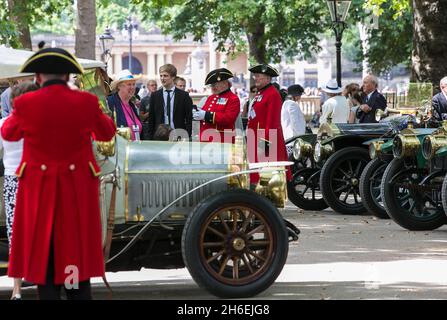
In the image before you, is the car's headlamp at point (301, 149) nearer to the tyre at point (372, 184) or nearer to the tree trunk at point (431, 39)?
the tyre at point (372, 184)

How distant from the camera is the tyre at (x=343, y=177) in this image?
1573 centimetres

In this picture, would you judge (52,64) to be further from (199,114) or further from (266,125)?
(266,125)

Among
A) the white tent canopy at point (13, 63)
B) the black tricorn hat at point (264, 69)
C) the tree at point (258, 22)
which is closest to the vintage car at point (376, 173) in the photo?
the black tricorn hat at point (264, 69)

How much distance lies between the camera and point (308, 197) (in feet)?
55.9

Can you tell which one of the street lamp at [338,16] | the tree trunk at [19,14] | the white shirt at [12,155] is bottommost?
the white shirt at [12,155]

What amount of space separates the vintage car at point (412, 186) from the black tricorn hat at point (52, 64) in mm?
6805

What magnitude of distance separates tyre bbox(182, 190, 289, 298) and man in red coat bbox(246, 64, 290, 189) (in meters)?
3.95

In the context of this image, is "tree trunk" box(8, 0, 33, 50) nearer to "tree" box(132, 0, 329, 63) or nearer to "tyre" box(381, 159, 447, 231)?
"tree" box(132, 0, 329, 63)

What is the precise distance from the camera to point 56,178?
7.06 m

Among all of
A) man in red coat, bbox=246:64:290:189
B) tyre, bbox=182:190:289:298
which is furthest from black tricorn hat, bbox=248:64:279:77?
tyre, bbox=182:190:289:298

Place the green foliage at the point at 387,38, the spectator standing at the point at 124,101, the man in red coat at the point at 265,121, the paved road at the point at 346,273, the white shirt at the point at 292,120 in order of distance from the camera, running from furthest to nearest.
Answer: the green foliage at the point at 387,38, the white shirt at the point at 292,120, the man in red coat at the point at 265,121, the spectator standing at the point at 124,101, the paved road at the point at 346,273

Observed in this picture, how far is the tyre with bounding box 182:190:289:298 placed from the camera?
8.80 meters

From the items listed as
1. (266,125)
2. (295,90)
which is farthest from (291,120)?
(266,125)

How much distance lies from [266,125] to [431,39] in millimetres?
9031
